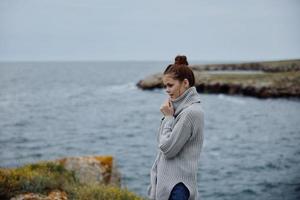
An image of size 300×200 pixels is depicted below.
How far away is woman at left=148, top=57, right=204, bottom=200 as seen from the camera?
12.2ft

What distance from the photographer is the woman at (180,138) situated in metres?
3.72

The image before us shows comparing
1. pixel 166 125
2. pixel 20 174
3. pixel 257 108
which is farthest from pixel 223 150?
pixel 257 108

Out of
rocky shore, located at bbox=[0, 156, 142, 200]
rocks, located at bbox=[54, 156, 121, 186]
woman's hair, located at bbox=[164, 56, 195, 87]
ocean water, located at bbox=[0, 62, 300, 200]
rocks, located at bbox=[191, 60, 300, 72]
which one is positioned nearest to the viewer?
woman's hair, located at bbox=[164, 56, 195, 87]

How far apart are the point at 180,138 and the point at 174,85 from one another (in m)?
0.53

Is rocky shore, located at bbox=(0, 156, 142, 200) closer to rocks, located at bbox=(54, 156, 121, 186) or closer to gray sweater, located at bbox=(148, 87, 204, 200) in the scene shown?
rocks, located at bbox=(54, 156, 121, 186)

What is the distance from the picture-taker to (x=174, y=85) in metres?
3.84

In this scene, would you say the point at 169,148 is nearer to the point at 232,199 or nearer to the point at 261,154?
the point at 232,199

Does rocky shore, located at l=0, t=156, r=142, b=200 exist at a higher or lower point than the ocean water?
higher

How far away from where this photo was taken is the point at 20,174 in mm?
7082

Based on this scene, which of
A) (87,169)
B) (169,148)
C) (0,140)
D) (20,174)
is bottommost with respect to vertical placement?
(0,140)

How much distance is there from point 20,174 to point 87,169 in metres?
3.19

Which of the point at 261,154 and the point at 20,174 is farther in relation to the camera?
the point at 261,154

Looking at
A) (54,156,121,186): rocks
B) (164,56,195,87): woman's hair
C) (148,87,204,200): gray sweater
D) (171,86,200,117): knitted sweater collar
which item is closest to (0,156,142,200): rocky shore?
(54,156,121,186): rocks

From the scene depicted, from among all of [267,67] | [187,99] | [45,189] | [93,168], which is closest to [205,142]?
[93,168]
